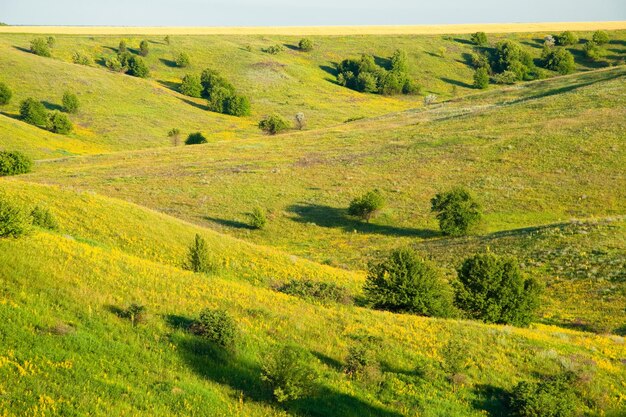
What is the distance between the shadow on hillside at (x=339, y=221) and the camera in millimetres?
48594

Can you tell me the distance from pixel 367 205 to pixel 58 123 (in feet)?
221

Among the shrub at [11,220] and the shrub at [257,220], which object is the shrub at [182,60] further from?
the shrub at [11,220]

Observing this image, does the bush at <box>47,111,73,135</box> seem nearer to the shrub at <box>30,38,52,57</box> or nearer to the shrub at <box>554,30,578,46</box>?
the shrub at <box>30,38,52,57</box>

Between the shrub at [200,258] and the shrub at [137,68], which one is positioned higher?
the shrub at [137,68]

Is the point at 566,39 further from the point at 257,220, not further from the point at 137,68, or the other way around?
the point at 257,220

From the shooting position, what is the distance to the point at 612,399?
14.5 meters

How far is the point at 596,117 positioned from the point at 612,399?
230ft

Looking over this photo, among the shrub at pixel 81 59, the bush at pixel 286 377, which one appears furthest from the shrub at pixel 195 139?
the bush at pixel 286 377

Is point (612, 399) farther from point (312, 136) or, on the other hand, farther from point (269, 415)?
point (312, 136)

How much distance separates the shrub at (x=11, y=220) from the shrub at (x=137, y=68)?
5127 inches

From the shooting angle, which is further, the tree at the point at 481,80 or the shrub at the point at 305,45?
the shrub at the point at 305,45

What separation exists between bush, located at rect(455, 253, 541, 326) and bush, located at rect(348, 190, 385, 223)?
2521cm

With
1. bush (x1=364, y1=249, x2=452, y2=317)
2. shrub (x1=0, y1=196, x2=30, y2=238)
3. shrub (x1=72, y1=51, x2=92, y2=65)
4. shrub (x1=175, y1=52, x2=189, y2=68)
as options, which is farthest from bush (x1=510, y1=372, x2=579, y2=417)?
shrub (x1=175, y1=52, x2=189, y2=68)

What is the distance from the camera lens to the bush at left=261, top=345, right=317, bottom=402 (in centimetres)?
1221
